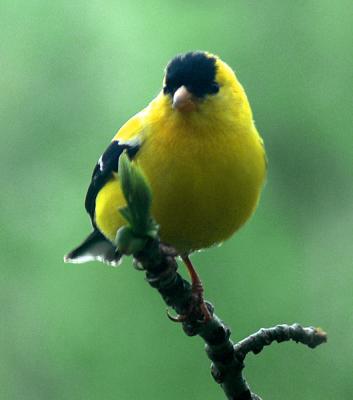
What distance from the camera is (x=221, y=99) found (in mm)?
1755

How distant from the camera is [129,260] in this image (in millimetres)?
3053

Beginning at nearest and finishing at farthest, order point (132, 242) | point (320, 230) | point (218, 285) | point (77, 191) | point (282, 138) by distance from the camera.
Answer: point (132, 242) → point (218, 285) → point (77, 191) → point (320, 230) → point (282, 138)

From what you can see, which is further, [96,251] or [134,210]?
[96,251]

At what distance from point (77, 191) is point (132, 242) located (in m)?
2.75

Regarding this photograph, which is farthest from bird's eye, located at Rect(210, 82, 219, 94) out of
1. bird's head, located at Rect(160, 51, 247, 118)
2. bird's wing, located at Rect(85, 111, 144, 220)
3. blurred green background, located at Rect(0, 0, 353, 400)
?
blurred green background, located at Rect(0, 0, 353, 400)

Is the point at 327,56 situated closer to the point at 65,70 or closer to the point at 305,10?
the point at 305,10

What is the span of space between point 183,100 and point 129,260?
4.88 feet

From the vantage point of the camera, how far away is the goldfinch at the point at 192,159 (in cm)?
148

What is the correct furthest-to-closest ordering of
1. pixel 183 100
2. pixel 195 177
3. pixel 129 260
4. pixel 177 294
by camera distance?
pixel 129 260 → pixel 183 100 → pixel 195 177 → pixel 177 294

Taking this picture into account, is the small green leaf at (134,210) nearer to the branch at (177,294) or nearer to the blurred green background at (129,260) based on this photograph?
the branch at (177,294)

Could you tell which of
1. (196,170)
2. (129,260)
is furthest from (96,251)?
(129,260)

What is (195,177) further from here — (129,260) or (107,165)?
(129,260)

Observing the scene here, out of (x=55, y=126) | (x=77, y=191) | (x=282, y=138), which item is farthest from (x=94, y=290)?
(x=282, y=138)

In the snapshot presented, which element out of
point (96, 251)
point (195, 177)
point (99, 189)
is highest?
point (96, 251)
